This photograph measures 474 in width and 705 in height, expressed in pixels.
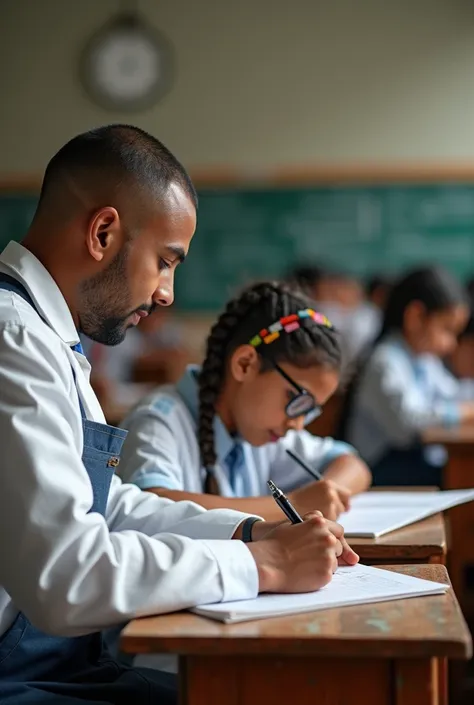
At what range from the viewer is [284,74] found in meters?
6.35

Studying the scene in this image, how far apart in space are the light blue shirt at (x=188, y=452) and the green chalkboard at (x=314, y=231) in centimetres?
451

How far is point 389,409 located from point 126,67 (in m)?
3.60

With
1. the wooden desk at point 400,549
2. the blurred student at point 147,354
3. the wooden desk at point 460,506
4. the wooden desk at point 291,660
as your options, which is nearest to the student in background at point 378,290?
the blurred student at point 147,354

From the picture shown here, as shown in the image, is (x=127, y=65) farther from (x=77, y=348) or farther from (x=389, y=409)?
(x=77, y=348)

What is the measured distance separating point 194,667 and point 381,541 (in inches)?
21.0

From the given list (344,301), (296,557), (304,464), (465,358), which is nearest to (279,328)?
(304,464)

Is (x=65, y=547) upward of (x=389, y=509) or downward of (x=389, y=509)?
upward

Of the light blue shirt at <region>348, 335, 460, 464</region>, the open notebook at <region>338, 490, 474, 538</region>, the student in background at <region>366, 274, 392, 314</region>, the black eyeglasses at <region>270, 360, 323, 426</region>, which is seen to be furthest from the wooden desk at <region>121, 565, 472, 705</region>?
the student in background at <region>366, 274, 392, 314</region>

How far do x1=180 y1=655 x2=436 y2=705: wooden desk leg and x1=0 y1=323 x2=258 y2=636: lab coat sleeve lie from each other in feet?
0.25

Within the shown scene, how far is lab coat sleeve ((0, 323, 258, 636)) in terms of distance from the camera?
96 cm

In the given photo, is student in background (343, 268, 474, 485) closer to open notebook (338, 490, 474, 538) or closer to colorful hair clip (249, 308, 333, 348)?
open notebook (338, 490, 474, 538)

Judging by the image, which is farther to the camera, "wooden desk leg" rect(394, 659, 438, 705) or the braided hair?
the braided hair

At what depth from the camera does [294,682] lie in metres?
0.96

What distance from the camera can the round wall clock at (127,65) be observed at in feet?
20.6
